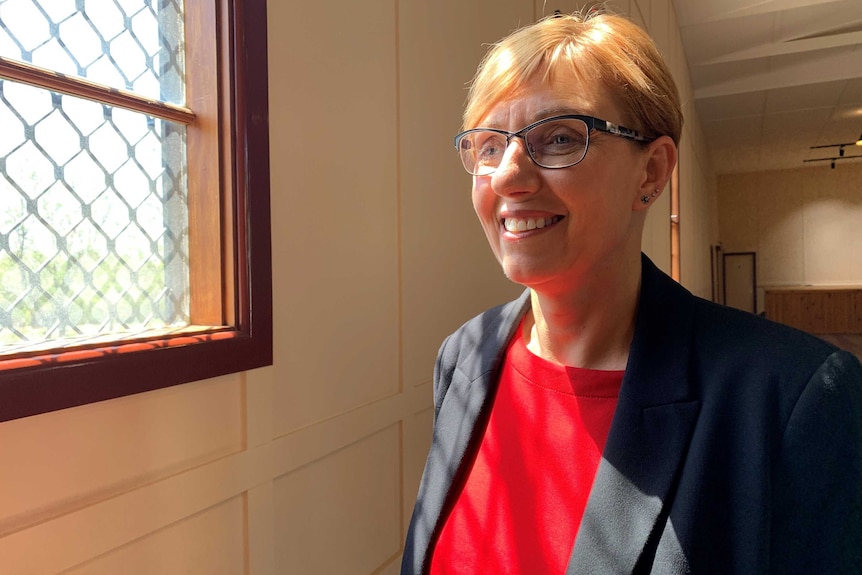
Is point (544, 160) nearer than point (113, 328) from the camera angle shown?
Yes

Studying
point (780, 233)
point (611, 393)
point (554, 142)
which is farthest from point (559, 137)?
point (780, 233)

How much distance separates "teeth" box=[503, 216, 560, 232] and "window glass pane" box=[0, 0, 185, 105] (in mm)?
815

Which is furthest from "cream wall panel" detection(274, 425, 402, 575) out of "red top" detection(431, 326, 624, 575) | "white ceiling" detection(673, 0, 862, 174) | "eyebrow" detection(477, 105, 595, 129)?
"white ceiling" detection(673, 0, 862, 174)

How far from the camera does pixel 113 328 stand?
3.75 feet

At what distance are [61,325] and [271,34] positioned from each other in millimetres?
800

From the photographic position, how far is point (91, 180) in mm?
1111

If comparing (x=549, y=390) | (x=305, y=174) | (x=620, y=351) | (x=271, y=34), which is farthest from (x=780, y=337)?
(x=271, y=34)

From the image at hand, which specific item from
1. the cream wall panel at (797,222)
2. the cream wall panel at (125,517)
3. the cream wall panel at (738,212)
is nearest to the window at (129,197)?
the cream wall panel at (125,517)

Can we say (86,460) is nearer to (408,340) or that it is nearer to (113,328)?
(113,328)

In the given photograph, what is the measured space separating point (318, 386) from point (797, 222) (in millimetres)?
15021

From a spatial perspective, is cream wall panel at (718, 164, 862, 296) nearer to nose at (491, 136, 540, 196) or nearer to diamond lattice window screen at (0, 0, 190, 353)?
nose at (491, 136, 540, 196)

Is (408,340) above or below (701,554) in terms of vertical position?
above

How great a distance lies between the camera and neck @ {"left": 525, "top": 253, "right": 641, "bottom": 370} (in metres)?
0.99

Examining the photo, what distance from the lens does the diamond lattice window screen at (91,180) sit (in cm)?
98
